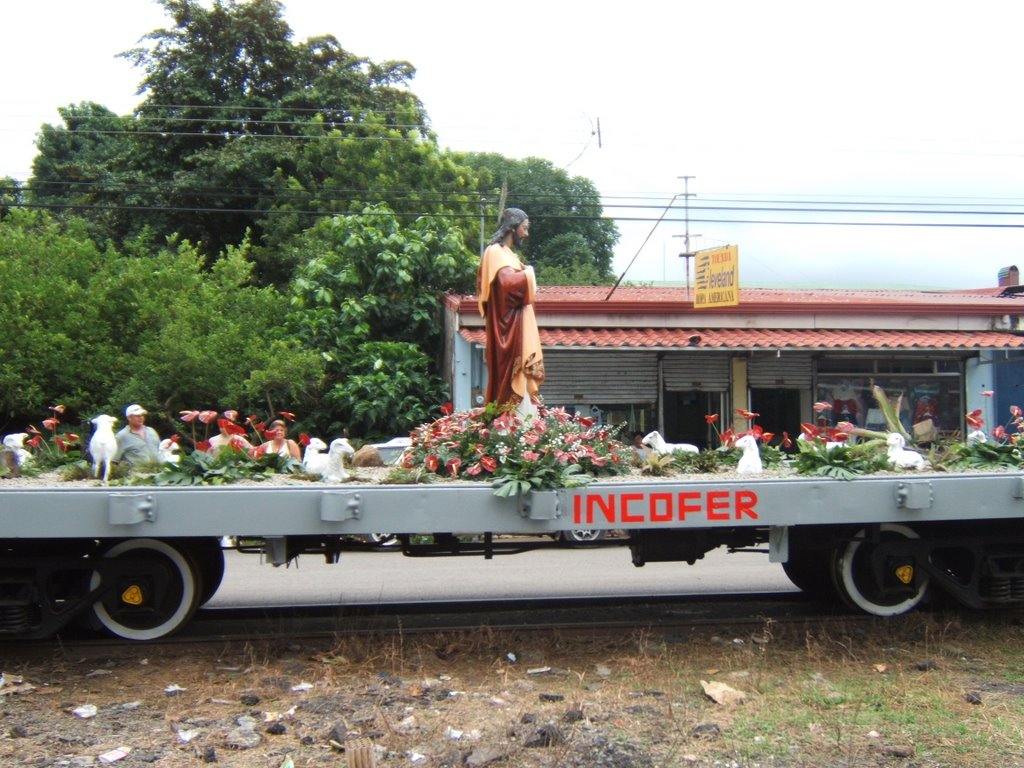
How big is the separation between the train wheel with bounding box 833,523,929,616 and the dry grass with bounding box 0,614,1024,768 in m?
0.14

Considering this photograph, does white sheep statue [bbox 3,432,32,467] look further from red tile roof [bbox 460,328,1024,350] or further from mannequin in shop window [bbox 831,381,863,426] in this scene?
mannequin in shop window [bbox 831,381,863,426]

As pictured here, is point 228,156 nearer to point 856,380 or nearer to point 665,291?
point 665,291

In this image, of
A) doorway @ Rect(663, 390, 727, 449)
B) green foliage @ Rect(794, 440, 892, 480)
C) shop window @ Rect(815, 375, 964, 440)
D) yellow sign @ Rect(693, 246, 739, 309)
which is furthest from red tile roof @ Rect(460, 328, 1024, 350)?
green foliage @ Rect(794, 440, 892, 480)

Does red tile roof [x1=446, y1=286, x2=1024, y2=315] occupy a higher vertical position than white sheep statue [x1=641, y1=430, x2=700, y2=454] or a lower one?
higher

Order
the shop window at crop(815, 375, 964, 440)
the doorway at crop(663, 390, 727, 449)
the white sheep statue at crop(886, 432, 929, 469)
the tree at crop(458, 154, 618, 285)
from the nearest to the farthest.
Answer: the white sheep statue at crop(886, 432, 929, 469), the doorway at crop(663, 390, 727, 449), the shop window at crop(815, 375, 964, 440), the tree at crop(458, 154, 618, 285)

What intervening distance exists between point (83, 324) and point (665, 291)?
11433mm

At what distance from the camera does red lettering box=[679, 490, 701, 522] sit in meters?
6.27

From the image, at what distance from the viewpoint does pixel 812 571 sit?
8211 millimetres

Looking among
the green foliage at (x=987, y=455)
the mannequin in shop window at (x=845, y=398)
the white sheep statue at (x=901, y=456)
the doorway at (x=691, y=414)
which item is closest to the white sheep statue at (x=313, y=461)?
the white sheep statue at (x=901, y=456)

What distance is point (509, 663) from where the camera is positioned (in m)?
6.51

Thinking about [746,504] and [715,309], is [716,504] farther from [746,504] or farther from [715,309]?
[715,309]

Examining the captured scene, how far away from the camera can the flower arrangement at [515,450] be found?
20.5 ft

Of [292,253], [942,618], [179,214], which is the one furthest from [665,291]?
[942,618]

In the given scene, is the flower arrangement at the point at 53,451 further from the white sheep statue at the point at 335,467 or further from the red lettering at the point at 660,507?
the red lettering at the point at 660,507
